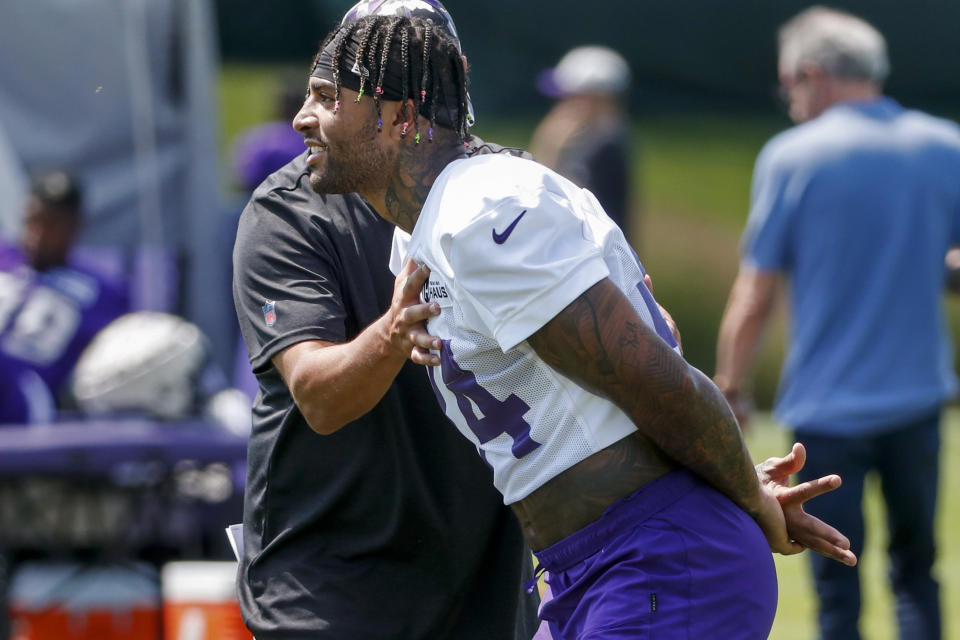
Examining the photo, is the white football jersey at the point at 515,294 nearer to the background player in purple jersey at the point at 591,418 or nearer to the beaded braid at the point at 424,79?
the background player in purple jersey at the point at 591,418

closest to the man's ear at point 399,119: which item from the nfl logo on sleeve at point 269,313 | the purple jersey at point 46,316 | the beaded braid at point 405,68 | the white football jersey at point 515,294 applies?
the beaded braid at point 405,68

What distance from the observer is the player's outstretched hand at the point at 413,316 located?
2.37 metres

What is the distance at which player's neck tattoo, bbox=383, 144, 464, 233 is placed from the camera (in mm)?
2639

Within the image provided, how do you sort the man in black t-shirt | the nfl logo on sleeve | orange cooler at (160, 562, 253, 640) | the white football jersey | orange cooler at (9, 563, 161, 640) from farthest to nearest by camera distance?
1. orange cooler at (9, 563, 161, 640)
2. orange cooler at (160, 562, 253, 640)
3. the man in black t-shirt
4. the nfl logo on sleeve
5. the white football jersey

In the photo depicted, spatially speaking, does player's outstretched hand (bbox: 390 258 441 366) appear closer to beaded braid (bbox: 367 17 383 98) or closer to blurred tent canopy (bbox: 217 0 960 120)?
beaded braid (bbox: 367 17 383 98)

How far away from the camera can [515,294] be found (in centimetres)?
225

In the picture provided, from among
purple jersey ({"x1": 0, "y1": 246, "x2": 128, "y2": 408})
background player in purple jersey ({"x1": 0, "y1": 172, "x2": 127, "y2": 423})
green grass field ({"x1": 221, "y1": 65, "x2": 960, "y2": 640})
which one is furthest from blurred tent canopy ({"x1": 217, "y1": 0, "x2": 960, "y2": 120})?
purple jersey ({"x1": 0, "y1": 246, "x2": 128, "y2": 408})

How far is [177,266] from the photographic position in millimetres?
6105

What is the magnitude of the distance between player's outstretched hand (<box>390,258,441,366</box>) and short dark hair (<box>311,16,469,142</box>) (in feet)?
1.17

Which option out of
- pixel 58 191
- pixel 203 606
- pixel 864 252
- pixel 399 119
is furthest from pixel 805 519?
pixel 58 191

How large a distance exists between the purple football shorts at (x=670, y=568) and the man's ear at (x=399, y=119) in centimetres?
80

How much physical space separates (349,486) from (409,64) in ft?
3.01

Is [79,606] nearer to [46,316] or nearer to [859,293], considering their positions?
[46,316]

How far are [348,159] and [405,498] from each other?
78 centimetres
